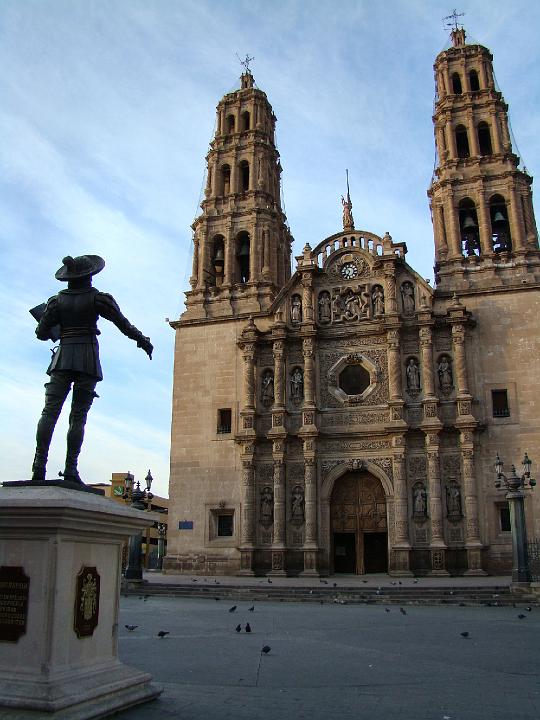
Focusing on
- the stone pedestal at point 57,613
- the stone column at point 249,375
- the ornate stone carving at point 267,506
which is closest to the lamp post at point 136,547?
the ornate stone carving at point 267,506

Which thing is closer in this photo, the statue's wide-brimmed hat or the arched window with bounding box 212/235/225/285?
the statue's wide-brimmed hat

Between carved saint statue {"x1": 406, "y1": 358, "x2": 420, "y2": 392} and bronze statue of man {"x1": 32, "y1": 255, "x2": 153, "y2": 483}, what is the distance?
66.6 ft

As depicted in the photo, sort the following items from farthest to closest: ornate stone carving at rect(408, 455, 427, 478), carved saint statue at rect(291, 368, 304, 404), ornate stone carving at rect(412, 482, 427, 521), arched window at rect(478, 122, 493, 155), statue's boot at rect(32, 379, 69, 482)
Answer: arched window at rect(478, 122, 493, 155) → carved saint statue at rect(291, 368, 304, 404) → ornate stone carving at rect(408, 455, 427, 478) → ornate stone carving at rect(412, 482, 427, 521) → statue's boot at rect(32, 379, 69, 482)

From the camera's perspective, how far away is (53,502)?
4.91m

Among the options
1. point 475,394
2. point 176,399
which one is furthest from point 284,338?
point 475,394

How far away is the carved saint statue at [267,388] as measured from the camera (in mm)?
27266

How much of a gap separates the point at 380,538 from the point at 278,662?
18829 millimetres

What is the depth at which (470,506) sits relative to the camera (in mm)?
23375

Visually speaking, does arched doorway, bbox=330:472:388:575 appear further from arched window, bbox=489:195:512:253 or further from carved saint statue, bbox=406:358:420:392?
arched window, bbox=489:195:512:253

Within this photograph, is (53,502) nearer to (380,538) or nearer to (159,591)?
(159,591)

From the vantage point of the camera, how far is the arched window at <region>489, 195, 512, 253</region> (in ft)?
92.2

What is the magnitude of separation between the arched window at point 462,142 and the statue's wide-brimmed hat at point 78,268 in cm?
2747

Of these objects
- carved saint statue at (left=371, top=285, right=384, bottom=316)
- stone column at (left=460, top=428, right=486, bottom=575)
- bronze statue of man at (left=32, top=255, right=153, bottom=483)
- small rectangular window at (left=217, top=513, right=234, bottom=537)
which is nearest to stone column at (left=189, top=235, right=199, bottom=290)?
carved saint statue at (left=371, top=285, right=384, bottom=316)

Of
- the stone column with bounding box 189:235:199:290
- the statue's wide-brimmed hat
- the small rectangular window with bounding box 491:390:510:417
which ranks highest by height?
the stone column with bounding box 189:235:199:290
